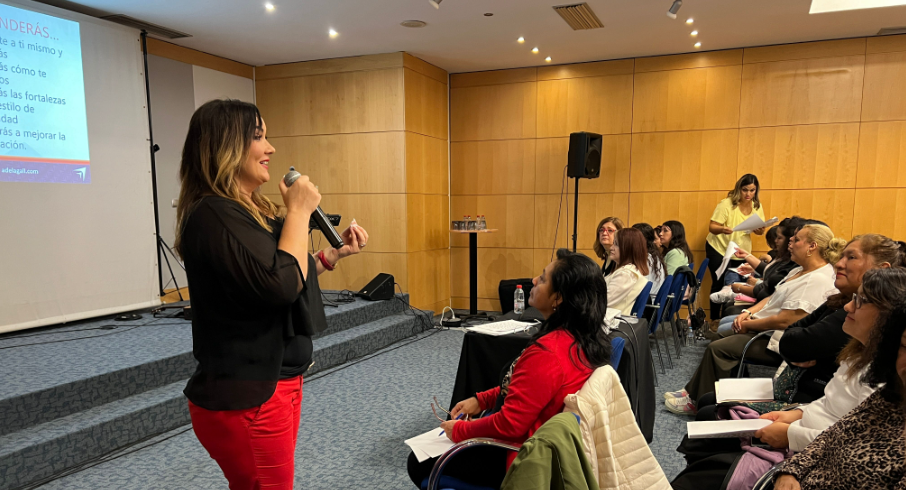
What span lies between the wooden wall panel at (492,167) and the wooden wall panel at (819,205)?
2688 millimetres

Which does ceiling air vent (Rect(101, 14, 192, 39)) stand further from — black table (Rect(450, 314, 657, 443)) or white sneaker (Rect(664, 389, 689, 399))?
white sneaker (Rect(664, 389, 689, 399))

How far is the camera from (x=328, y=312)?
512 centimetres

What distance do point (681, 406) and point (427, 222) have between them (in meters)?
3.81

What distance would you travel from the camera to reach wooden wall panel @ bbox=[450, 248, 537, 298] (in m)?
6.92

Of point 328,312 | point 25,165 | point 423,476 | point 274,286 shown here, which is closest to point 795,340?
point 423,476

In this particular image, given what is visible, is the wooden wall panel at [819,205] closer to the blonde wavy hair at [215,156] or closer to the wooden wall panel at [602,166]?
the wooden wall panel at [602,166]

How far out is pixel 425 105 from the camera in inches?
255

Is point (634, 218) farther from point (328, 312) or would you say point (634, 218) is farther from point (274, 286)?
point (274, 286)

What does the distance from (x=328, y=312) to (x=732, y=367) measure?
344 centimetres

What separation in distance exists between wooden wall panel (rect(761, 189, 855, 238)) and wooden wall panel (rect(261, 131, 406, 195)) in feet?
13.4

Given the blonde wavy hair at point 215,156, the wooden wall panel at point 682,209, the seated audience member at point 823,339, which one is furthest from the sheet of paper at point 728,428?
the wooden wall panel at point 682,209

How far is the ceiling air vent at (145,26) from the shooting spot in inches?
186

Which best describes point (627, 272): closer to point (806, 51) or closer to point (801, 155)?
point (801, 155)

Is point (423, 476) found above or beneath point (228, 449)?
beneath
